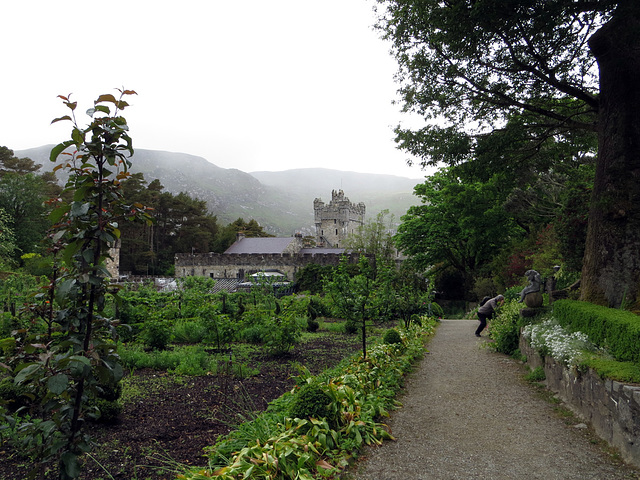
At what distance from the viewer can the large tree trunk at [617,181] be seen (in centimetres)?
681

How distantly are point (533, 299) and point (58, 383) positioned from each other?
894cm

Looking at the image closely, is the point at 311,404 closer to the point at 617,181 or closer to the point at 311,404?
the point at 311,404

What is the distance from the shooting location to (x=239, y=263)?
3950 centimetres

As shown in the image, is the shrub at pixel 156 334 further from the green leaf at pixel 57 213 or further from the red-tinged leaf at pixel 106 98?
the red-tinged leaf at pixel 106 98

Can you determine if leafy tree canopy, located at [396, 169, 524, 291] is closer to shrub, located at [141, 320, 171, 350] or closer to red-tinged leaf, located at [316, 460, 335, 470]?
shrub, located at [141, 320, 171, 350]

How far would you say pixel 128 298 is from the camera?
11750mm

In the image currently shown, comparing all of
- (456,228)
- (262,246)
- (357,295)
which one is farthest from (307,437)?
(262,246)

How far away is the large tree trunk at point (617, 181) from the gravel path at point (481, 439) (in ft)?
7.31

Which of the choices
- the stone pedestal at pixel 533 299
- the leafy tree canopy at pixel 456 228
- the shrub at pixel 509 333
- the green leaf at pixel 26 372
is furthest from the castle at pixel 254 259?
the green leaf at pixel 26 372

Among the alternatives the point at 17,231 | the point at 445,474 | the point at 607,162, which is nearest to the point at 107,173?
the point at 445,474

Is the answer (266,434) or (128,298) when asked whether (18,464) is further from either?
(128,298)

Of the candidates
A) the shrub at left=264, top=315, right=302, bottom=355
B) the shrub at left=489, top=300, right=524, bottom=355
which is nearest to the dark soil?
the shrub at left=264, top=315, right=302, bottom=355

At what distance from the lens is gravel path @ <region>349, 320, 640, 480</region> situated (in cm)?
377

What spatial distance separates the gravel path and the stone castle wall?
29624mm
